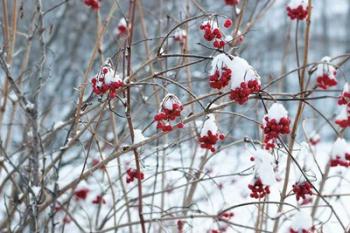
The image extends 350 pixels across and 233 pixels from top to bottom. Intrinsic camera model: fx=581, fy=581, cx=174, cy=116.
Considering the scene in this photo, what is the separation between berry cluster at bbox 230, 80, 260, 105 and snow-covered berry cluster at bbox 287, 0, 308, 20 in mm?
540

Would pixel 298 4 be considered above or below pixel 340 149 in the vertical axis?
above

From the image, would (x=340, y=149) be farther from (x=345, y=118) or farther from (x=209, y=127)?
(x=209, y=127)

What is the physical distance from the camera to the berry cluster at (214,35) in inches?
77.5

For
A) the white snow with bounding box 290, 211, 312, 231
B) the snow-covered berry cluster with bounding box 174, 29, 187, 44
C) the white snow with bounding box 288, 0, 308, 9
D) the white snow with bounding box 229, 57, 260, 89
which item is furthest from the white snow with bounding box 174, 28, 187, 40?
the white snow with bounding box 290, 211, 312, 231

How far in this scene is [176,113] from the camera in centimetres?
188

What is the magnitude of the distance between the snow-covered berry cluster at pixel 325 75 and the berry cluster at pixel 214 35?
0.38 meters

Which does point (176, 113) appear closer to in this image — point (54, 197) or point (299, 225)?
point (299, 225)

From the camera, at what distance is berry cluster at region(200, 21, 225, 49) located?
1.97m

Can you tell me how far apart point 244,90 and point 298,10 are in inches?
23.5

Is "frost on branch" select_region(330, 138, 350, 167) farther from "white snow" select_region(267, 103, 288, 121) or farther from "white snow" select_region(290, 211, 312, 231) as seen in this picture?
"white snow" select_region(267, 103, 288, 121)

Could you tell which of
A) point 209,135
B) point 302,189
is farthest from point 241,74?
point 302,189

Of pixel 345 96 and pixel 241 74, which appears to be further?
pixel 345 96

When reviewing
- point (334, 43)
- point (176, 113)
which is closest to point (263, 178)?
point (176, 113)

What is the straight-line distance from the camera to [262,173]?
6.44 feet
